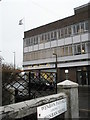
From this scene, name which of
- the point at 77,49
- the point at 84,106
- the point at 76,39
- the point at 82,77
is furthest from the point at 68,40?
the point at 84,106

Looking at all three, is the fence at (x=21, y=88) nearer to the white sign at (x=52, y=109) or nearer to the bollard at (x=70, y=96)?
the bollard at (x=70, y=96)

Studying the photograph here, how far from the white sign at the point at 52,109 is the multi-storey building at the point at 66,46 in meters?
23.6

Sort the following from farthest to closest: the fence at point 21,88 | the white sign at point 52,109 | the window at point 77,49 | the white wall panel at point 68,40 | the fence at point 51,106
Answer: the white wall panel at point 68,40 → the window at point 77,49 → the fence at point 21,88 → the white sign at point 52,109 → the fence at point 51,106

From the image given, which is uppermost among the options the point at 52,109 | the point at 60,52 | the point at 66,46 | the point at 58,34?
the point at 58,34

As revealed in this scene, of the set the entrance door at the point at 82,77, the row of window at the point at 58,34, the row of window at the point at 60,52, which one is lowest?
the entrance door at the point at 82,77

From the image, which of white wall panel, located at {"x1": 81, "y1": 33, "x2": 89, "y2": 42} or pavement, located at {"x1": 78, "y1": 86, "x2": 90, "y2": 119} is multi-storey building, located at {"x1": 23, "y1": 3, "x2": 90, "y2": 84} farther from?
pavement, located at {"x1": 78, "y1": 86, "x2": 90, "y2": 119}

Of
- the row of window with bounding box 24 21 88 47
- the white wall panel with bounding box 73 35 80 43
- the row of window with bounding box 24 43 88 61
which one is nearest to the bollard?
the row of window with bounding box 24 43 88 61

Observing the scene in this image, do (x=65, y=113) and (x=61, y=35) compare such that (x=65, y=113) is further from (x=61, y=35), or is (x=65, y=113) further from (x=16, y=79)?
(x=61, y=35)

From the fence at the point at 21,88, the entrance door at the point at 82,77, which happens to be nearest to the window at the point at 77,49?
the entrance door at the point at 82,77

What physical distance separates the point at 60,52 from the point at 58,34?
3378 millimetres

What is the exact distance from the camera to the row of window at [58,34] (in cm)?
2854

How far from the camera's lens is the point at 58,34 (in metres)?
31.9

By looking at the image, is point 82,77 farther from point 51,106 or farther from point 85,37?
point 51,106

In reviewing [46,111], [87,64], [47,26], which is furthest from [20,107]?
[47,26]
